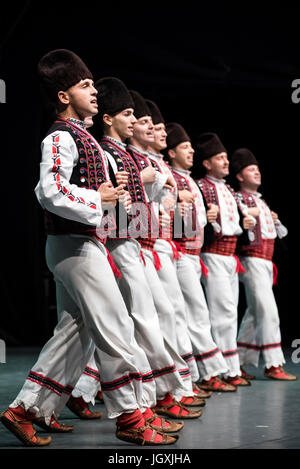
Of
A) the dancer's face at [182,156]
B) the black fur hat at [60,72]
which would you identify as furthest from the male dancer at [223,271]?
the black fur hat at [60,72]

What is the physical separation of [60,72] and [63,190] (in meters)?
0.62

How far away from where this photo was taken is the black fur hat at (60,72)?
3287 millimetres

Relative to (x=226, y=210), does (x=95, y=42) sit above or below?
above

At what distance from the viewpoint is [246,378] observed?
5.47 metres

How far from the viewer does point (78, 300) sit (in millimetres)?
3068

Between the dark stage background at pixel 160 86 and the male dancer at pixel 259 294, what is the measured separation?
1467 millimetres

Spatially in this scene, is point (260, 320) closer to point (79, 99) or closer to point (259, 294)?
point (259, 294)

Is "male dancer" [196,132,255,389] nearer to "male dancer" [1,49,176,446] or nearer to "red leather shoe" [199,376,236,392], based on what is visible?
"red leather shoe" [199,376,236,392]

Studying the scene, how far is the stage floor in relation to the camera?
3.09 meters

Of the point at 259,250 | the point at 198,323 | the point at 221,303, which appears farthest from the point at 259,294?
the point at 198,323

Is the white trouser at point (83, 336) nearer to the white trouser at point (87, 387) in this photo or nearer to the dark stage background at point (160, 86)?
the white trouser at point (87, 387)
